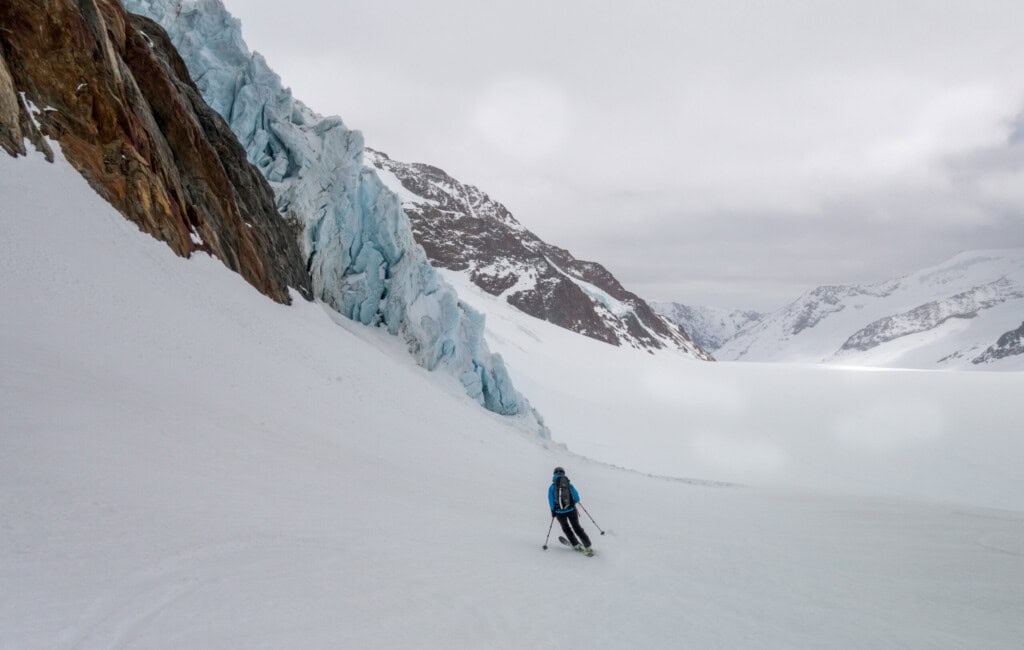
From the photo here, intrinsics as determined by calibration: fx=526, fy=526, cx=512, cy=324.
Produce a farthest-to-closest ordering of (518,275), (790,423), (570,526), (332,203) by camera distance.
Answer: (518,275) < (790,423) < (332,203) < (570,526)

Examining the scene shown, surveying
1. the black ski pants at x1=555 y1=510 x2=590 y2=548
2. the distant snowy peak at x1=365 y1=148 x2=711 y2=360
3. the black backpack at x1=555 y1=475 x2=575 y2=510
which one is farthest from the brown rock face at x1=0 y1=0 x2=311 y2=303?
the distant snowy peak at x1=365 y1=148 x2=711 y2=360

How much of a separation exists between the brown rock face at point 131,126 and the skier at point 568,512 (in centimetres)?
1518

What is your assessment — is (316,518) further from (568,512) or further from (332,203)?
(332,203)

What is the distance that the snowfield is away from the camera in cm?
490

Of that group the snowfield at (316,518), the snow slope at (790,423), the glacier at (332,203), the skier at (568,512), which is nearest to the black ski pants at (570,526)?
the skier at (568,512)

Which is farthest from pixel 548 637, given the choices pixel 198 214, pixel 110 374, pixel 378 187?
pixel 378 187

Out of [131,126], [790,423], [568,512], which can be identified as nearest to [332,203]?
[131,126]

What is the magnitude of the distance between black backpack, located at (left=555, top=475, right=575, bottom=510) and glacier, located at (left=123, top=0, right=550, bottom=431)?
20.7 m

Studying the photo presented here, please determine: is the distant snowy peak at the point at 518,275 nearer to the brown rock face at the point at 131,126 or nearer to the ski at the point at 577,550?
the brown rock face at the point at 131,126

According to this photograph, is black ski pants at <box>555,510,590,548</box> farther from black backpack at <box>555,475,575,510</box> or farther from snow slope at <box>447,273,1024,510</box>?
snow slope at <box>447,273,1024,510</box>

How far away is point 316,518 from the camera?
747 cm

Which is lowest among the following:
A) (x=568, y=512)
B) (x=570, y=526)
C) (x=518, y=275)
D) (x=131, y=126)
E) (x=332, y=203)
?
(x=570, y=526)

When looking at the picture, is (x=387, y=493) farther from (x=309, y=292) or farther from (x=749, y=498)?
(x=309, y=292)

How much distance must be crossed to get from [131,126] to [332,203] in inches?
530
